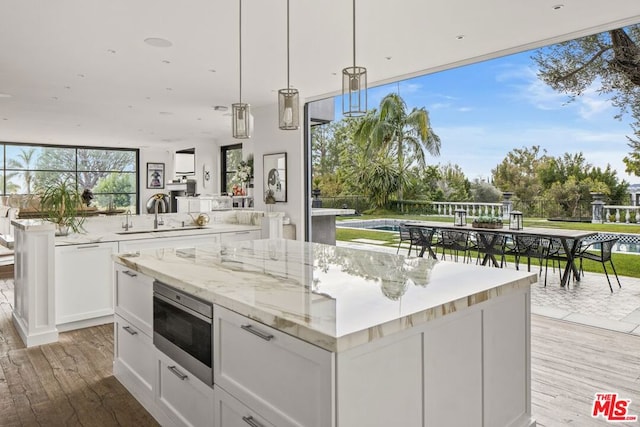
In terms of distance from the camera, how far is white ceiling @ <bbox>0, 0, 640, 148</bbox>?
3.21 metres

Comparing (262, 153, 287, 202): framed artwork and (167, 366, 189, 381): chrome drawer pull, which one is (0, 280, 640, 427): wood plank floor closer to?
(167, 366, 189, 381): chrome drawer pull

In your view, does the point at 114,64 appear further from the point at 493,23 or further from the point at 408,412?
the point at 408,412

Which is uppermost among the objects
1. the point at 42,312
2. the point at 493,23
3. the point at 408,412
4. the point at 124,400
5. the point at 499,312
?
the point at 493,23

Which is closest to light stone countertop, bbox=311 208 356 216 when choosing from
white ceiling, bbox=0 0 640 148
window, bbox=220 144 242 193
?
white ceiling, bbox=0 0 640 148

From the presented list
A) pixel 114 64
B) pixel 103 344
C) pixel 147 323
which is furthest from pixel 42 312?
pixel 114 64

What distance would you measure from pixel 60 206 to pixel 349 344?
12.6ft

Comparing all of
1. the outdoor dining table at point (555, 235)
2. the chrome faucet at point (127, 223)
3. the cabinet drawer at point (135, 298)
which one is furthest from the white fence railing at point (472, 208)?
the cabinet drawer at point (135, 298)

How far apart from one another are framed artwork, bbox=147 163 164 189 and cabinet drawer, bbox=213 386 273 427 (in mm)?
12230

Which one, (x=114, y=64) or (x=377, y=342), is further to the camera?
(x=114, y=64)

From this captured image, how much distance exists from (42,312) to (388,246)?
13.1ft

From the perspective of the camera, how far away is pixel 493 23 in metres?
3.47

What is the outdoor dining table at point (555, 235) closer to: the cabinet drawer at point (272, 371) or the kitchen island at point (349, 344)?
the kitchen island at point (349, 344)

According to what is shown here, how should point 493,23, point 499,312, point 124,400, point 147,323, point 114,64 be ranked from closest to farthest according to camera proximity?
point 499,312, point 147,323, point 124,400, point 493,23, point 114,64

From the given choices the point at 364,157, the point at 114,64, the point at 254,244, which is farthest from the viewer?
the point at 364,157
